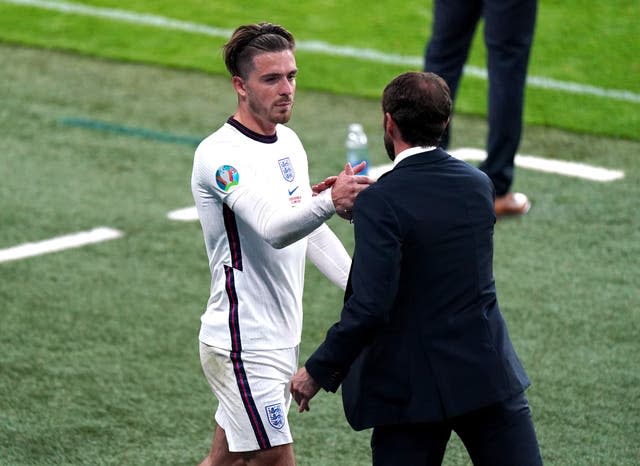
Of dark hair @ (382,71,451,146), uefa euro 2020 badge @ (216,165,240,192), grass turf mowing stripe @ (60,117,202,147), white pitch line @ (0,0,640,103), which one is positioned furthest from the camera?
white pitch line @ (0,0,640,103)

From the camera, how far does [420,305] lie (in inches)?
169

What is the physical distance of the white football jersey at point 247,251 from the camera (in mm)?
4781

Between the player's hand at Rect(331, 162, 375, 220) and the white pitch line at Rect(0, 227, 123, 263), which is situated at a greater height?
the player's hand at Rect(331, 162, 375, 220)

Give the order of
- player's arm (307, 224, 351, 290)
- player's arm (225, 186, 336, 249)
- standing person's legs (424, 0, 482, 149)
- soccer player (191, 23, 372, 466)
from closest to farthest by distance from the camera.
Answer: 1. player's arm (225, 186, 336, 249)
2. soccer player (191, 23, 372, 466)
3. player's arm (307, 224, 351, 290)
4. standing person's legs (424, 0, 482, 149)

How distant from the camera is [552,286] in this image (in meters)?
7.89

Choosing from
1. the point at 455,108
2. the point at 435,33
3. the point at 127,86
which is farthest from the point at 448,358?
the point at 127,86

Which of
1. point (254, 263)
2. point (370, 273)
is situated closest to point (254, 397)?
point (254, 263)

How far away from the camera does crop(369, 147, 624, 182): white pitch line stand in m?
9.76

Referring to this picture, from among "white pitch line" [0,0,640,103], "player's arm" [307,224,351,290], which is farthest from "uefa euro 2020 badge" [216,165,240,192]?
"white pitch line" [0,0,640,103]

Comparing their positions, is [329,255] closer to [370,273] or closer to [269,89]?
Answer: [269,89]

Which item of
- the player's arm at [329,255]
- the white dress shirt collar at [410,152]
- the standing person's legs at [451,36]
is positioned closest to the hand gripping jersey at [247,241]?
the player's arm at [329,255]

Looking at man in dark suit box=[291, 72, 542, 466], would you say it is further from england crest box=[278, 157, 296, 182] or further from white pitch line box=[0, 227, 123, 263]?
white pitch line box=[0, 227, 123, 263]

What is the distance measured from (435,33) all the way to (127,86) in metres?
3.87

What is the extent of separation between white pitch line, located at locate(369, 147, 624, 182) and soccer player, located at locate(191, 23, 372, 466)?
4790mm
